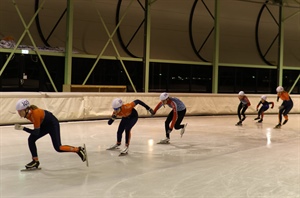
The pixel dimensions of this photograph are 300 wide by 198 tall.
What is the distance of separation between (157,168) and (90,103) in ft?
26.1

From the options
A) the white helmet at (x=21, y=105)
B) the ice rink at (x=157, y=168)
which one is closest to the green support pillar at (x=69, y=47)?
the ice rink at (x=157, y=168)

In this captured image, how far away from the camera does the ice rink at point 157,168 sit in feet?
16.8

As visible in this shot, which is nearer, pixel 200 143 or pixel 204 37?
pixel 200 143

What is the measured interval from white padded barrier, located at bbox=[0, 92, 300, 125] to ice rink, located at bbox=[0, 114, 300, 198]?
1.33 m

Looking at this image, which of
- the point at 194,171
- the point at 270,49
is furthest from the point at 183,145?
the point at 270,49

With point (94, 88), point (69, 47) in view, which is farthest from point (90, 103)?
point (69, 47)

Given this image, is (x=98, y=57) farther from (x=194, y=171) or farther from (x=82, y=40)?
(x=194, y=171)

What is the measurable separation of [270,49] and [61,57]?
13219 mm

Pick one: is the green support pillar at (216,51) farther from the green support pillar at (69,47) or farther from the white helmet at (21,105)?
the white helmet at (21,105)

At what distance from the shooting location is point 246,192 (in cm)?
518

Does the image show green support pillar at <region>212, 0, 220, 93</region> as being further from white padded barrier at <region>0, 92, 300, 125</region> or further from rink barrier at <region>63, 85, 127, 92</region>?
rink barrier at <region>63, 85, 127, 92</region>

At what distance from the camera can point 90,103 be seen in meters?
14.1

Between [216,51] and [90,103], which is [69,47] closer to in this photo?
[90,103]

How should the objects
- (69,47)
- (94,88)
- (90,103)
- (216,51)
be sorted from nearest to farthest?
1. (90,103)
2. (69,47)
3. (94,88)
4. (216,51)
